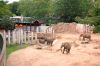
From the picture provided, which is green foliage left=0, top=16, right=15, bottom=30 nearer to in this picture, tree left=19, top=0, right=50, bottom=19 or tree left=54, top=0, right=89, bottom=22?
tree left=54, top=0, right=89, bottom=22

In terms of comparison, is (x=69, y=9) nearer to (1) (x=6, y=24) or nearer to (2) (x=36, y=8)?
(2) (x=36, y=8)

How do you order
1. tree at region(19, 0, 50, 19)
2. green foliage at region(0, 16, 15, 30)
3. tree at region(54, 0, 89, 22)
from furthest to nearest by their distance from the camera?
1. tree at region(19, 0, 50, 19)
2. tree at region(54, 0, 89, 22)
3. green foliage at region(0, 16, 15, 30)

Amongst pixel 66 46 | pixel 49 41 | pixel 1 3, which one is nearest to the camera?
pixel 66 46

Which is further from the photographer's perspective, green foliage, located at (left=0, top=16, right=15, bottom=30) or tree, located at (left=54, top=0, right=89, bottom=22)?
tree, located at (left=54, top=0, right=89, bottom=22)

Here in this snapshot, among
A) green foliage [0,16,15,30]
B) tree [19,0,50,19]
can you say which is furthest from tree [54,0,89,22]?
green foliage [0,16,15,30]

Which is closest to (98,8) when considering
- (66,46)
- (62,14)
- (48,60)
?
(62,14)

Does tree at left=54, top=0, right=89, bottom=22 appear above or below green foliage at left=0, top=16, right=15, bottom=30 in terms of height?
above

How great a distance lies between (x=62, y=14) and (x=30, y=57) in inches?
1527

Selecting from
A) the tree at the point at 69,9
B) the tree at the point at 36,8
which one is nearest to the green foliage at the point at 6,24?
the tree at the point at 69,9

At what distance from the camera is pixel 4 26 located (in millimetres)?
28141

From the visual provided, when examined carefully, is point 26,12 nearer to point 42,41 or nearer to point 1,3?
point 1,3

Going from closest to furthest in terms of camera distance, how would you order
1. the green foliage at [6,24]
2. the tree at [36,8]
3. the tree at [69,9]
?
the green foliage at [6,24] < the tree at [69,9] < the tree at [36,8]

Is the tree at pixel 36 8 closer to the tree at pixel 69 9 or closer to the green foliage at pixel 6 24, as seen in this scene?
the tree at pixel 69 9

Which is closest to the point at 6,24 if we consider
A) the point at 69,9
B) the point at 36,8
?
the point at 69,9
